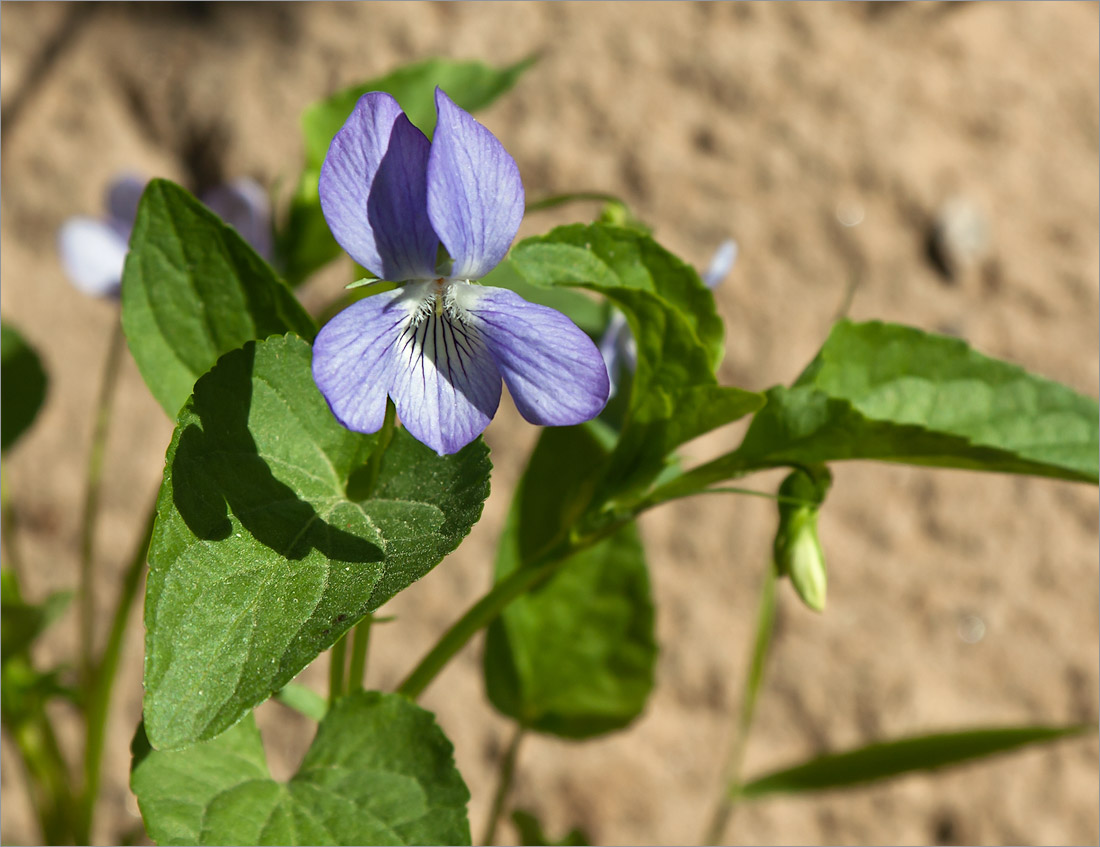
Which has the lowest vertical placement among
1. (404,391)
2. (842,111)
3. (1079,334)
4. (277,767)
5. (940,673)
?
(277,767)

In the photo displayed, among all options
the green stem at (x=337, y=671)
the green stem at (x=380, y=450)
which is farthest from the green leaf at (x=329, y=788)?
the green stem at (x=380, y=450)

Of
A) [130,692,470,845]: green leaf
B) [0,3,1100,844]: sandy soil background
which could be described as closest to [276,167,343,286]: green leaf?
[130,692,470,845]: green leaf

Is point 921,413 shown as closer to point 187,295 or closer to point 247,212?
point 187,295

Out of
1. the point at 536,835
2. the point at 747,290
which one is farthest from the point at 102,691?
the point at 747,290

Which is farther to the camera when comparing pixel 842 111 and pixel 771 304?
pixel 842 111

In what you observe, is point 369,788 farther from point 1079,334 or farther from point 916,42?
point 916,42

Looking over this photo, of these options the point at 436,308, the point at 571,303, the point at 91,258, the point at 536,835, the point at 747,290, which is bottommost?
the point at 536,835

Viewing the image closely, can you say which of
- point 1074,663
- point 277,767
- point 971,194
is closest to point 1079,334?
point 971,194

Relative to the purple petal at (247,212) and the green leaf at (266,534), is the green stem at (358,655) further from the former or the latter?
the purple petal at (247,212)
